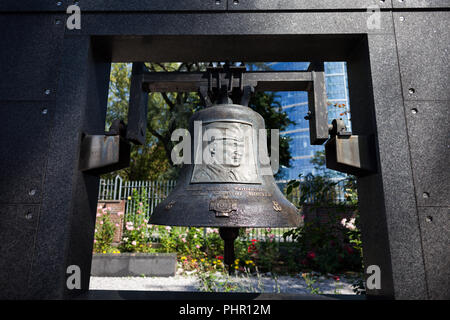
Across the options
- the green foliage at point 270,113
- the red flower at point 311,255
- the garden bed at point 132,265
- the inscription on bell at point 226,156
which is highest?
the green foliage at point 270,113

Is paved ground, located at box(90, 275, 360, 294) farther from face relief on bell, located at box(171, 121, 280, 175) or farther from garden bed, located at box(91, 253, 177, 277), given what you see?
face relief on bell, located at box(171, 121, 280, 175)

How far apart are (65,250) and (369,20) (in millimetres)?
2101

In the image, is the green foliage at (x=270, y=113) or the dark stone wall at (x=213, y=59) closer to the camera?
the dark stone wall at (x=213, y=59)

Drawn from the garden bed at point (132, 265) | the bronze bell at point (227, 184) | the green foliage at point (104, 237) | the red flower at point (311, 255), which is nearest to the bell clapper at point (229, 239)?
the bronze bell at point (227, 184)

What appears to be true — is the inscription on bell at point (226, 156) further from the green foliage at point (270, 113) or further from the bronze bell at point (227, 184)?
the green foliage at point (270, 113)

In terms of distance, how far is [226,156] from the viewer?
58.6 inches

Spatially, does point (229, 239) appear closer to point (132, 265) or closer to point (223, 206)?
point (223, 206)

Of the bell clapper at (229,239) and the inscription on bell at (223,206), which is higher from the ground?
the inscription on bell at (223,206)

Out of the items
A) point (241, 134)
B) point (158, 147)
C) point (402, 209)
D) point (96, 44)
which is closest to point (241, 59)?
point (241, 134)

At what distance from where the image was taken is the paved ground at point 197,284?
172 inches

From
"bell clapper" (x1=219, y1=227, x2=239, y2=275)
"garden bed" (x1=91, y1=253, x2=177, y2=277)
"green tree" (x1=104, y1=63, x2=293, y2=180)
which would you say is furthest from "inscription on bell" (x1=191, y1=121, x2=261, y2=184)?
"green tree" (x1=104, y1=63, x2=293, y2=180)

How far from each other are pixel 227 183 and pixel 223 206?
0.19m

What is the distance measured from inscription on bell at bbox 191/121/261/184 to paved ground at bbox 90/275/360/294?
3.21 metres

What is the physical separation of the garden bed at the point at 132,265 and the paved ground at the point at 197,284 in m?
0.13
